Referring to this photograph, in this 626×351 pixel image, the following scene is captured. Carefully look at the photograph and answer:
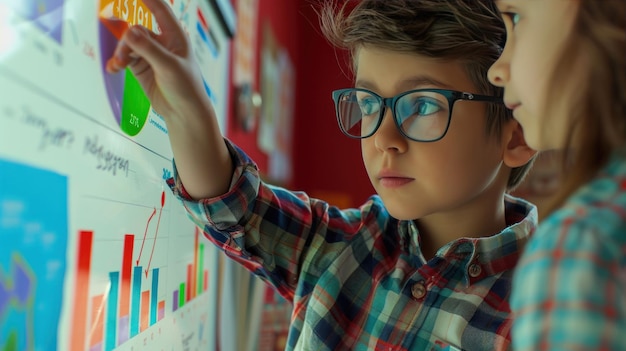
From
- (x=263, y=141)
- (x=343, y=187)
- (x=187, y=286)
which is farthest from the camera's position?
(x=343, y=187)

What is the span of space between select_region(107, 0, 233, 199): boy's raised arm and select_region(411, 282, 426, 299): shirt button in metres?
0.28

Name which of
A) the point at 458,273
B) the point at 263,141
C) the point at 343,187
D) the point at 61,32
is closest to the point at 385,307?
the point at 458,273

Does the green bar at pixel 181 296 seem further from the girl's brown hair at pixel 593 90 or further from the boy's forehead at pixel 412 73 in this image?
the girl's brown hair at pixel 593 90

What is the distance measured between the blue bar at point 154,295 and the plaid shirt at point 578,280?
46 cm

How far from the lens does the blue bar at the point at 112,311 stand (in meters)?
0.55

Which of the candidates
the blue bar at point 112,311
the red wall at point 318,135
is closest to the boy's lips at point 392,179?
the blue bar at point 112,311

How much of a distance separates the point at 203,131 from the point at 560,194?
14.9 inches

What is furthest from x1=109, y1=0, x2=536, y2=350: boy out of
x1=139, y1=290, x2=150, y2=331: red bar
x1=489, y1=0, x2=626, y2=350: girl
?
x1=489, y1=0, x2=626, y2=350: girl

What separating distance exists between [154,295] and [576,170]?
0.50 metres

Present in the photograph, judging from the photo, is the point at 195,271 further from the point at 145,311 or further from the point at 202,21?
the point at 202,21

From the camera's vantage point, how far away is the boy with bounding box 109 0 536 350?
685mm

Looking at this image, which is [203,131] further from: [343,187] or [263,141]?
[343,187]

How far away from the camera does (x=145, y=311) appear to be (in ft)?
2.14

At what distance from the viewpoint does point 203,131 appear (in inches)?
24.3
